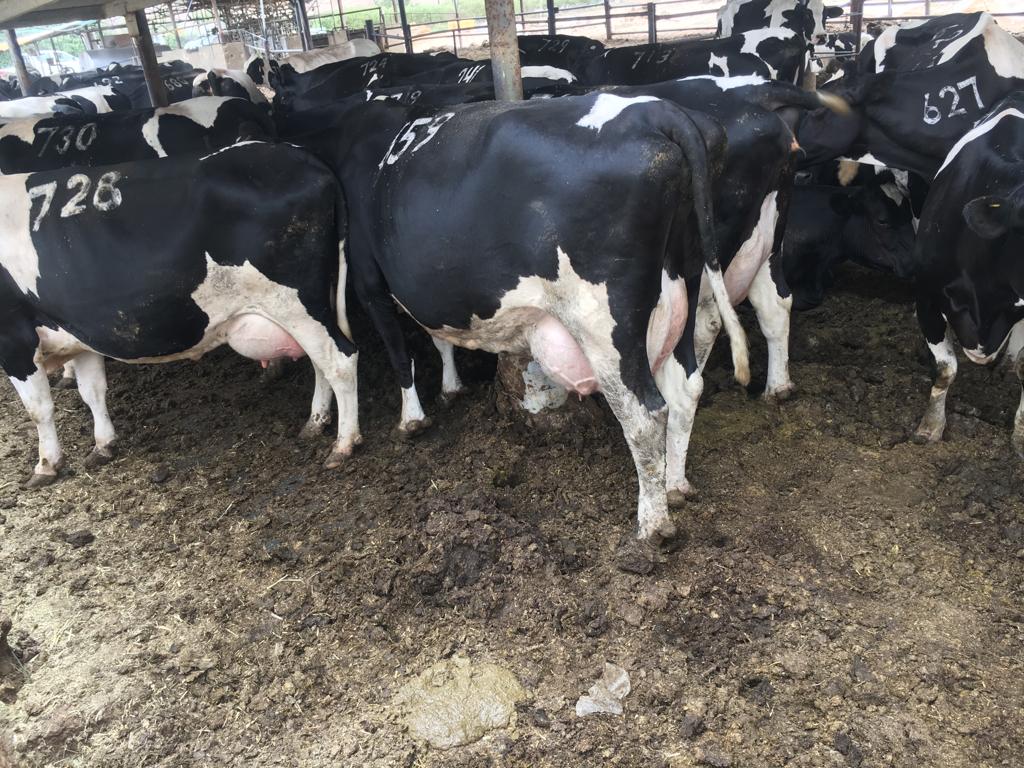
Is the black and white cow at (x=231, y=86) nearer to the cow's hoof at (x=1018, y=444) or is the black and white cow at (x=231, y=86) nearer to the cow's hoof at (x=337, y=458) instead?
the cow's hoof at (x=337, y=458)

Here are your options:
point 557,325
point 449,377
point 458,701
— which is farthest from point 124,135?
point 458,701

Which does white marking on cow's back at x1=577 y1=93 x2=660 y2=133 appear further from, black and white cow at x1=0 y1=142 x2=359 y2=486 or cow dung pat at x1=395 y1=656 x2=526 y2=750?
cow dung pat at x1=395 y1=656 x2=526 y2=750

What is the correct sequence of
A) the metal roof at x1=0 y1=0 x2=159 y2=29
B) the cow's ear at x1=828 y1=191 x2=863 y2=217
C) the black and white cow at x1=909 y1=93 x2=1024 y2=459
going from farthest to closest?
1. the metal roof at x1=0 y1=0 x2=159 y2=29
2. the cow's ear at x1=828 y1=191 x2=863 y2=217
3. the black and white cow at x1=909 y1=93 x2=1024 y2=459

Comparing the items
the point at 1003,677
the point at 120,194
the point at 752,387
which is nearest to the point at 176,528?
the point at 120,194

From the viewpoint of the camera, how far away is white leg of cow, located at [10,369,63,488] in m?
5.11

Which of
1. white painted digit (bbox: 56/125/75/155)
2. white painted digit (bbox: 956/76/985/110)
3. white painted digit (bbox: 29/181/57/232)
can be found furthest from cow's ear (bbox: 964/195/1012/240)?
white painted digit (bbox: 56/125/75/155)

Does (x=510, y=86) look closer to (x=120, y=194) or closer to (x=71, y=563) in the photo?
(x=120, y=194)

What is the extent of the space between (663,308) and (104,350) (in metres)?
3.27

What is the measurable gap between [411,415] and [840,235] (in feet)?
12.0

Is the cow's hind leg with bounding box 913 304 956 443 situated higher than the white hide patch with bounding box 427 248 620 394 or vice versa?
the white hide patch with bounding box 427 248 620 394

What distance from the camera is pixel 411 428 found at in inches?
204

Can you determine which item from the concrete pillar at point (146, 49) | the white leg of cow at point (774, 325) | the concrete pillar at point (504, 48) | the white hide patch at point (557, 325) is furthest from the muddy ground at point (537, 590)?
the concrete pillar at point (146, 49)

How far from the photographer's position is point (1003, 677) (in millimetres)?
3105

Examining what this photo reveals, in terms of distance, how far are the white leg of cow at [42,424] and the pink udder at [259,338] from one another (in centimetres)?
131
